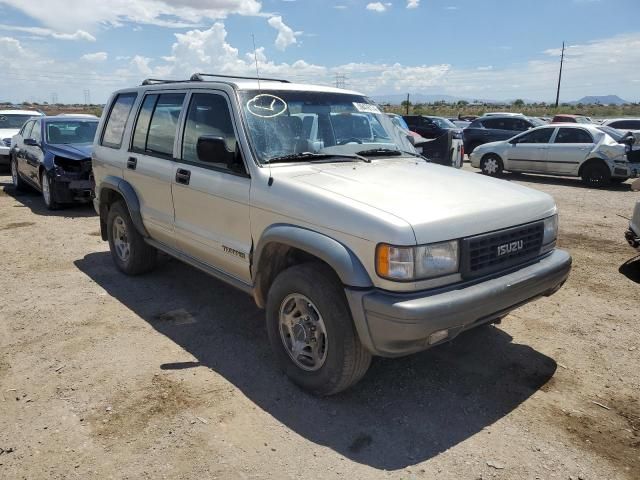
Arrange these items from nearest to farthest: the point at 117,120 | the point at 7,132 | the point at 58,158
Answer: the point at 117,120 < the point at 58,158 < the point at 7,132

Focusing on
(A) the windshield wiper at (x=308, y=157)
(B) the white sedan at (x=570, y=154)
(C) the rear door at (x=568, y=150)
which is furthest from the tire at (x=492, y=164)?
(A) the windshield wiper at (x=308, y=157)

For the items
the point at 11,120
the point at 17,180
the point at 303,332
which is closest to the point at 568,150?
the point at 303,332

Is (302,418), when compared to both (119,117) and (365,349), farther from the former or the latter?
(119,117)

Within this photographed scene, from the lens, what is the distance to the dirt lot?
2.88 metres

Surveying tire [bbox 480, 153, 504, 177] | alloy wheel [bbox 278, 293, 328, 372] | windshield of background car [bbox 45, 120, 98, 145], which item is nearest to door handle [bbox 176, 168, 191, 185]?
alloy wheel [bbox 278, 293, 328, 372]

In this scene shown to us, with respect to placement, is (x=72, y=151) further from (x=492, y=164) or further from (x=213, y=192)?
(x=492, y=164)

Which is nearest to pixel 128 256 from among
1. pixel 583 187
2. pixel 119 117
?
pixel 119 117

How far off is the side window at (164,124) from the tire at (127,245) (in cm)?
96

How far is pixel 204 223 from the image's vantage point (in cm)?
432

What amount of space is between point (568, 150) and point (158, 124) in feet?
37.1

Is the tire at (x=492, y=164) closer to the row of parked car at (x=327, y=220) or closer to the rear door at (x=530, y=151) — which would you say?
the rear door at (x=530, y=151)

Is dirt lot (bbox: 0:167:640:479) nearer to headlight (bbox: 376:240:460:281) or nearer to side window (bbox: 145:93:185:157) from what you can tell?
headlight (bbox: 376:240:460:281)

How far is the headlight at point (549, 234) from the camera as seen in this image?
147 inches

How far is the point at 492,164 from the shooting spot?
1490cm
